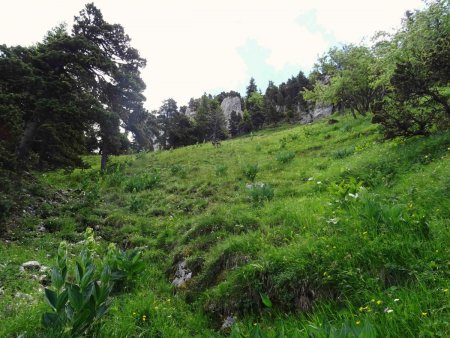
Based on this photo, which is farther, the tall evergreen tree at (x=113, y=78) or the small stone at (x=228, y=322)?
the tall evergreen tree at (x=113, y=78)

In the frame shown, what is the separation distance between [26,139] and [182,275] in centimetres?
1071

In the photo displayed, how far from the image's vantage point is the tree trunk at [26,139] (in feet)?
45.4

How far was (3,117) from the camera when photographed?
9.81 meters

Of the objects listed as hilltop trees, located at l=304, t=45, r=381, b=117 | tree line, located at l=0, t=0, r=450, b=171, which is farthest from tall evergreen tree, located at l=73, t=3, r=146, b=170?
hilltop trees, located at l=304, t=45, r=381, b=117

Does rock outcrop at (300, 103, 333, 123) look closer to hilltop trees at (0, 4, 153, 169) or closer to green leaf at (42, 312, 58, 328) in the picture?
hilltop trees at (0, 4, 153, 169)

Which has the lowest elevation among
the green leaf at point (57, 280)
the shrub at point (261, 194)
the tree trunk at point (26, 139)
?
the shrub at point (261, 194)

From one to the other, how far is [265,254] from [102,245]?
17.8 ft

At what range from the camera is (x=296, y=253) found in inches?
219

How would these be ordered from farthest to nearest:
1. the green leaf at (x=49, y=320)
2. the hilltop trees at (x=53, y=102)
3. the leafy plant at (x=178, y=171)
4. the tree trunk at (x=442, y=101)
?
the leafy plant at (x=178, y=171) < the hilltop trees at (x=53, y=102) < the tree trunk at (x=442, y=101) < the green leaf at (x=49, y=320)

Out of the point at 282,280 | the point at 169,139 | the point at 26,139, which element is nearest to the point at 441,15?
the point at 282,280

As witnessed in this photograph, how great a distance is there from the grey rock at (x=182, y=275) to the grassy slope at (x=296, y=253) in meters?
0.15

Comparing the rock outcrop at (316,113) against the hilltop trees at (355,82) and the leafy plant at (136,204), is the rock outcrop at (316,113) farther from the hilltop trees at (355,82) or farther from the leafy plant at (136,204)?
the leafy plant at (136,204)

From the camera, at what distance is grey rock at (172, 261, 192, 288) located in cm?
689

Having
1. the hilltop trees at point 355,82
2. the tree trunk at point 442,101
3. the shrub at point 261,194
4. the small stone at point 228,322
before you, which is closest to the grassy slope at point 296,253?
the small stone at point 228,322
